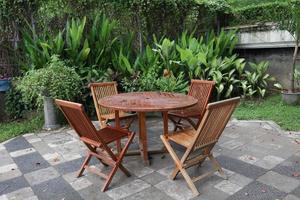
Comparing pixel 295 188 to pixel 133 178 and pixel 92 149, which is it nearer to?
pixel 133 178

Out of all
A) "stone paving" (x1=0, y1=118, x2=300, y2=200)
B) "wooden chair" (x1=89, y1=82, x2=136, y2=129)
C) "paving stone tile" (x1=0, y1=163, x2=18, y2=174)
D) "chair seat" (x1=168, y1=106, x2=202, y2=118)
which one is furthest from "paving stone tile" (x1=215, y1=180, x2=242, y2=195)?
"paving stone tile" (x1=0, y1=163, x2=18, y2=174)

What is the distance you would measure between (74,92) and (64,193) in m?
2.28

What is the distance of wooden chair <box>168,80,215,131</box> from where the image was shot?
12.5ft

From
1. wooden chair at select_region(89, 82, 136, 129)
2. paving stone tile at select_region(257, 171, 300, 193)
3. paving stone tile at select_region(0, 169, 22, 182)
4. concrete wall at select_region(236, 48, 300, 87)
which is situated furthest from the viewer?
concrete wall at select_region(236, 48, 300, 87)

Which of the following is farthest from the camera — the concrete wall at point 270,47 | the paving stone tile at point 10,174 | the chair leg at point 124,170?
the concrete wall at point 270,47

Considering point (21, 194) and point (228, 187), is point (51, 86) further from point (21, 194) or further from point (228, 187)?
point (228, 187)

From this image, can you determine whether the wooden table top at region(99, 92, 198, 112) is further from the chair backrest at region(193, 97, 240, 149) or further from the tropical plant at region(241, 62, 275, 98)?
the tropical plant at region(241, 62, 275, 98)

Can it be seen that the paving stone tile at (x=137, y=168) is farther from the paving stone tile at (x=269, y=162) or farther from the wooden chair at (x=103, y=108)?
the paving stone tile at (x=269, y=162)

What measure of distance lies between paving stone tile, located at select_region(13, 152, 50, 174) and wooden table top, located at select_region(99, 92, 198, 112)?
0.99m

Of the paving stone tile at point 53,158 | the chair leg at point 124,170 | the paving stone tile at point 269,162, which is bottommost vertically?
the paving stone tile at point 269,162

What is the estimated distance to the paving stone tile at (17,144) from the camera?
395cm

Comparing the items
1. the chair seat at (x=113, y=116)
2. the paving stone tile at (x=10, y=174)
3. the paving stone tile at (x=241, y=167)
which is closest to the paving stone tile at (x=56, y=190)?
the paving stone tile at (x=10, y=174)

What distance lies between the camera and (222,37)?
663cm

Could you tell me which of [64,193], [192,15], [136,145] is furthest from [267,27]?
[64,193]
